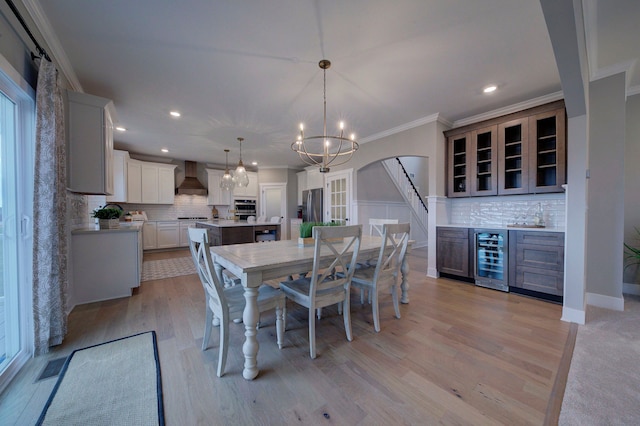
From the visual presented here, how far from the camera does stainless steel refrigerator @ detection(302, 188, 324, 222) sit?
6.70 m

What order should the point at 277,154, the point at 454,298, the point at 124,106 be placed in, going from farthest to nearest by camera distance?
the point at 277,154, the point at 124,106, the point at 454,298

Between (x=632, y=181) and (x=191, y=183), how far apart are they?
29.2 feet

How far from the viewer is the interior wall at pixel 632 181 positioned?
3002 mm

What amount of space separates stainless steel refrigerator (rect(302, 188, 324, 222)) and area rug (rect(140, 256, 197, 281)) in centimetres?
335

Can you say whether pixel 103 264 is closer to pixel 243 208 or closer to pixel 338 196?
pixel 338 196

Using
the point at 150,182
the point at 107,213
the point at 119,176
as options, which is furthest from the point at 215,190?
the point at 107,213

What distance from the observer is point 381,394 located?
56.4 inches

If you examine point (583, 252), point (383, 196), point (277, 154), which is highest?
point (277, 154)

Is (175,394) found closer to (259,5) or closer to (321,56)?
(259,5)

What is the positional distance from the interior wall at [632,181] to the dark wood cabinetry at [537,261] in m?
1.27

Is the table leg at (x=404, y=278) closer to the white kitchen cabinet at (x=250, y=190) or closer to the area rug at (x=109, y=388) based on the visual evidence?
the area rug at (x=109, y=388)

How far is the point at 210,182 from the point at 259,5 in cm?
631

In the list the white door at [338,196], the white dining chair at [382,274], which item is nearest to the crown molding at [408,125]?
the white door at [338,196]

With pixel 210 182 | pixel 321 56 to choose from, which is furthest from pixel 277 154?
pixel 321 56
